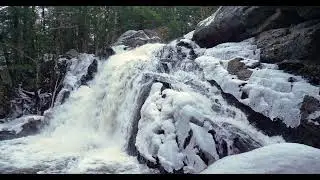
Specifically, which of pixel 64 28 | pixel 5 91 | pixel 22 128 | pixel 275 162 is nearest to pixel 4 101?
pixel 5 91

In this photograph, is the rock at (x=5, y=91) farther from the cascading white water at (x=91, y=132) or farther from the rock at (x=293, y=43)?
the rock at (x=293, y=43)

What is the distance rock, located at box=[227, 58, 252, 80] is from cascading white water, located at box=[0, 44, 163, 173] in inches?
135

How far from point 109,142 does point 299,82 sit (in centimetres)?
639

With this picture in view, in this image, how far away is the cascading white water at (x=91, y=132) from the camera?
37.2 ft

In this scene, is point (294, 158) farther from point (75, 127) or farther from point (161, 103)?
point (75, 127)

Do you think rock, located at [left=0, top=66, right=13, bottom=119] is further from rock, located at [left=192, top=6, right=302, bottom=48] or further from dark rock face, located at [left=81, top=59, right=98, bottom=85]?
rock, located at [left=192, top=6, right=302, bottom=48]

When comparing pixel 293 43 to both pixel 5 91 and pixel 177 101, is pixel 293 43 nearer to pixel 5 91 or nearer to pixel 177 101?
pixel 177 101

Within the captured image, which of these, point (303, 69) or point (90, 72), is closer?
point (303, 69)

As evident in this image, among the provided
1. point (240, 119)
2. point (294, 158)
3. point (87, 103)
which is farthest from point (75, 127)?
point (294, 158)

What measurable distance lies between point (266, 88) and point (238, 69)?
5.26ft

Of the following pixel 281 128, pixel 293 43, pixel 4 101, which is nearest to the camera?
pixel 281 128

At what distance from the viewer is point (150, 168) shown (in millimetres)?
10289

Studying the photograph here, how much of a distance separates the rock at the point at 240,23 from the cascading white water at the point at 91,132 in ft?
8.59

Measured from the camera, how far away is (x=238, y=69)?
11961 mm
